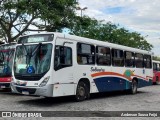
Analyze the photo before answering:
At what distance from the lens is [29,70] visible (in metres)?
13.6

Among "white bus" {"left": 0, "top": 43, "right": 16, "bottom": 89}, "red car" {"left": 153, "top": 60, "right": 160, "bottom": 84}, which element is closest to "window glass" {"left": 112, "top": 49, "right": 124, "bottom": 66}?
"white bus" {"left": 0, "top": 43, "right": 16, "bottom": 89}

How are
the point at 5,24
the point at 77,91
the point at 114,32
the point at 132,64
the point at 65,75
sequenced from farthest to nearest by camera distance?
the point at 114,32 → the point at 5,24 → the point at 132,64 → the point at 77,91 → the point at 65,75

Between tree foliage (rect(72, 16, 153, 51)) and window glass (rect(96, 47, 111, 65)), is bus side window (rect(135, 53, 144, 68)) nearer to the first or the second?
window glass (rect(96, 47, 111, 65))

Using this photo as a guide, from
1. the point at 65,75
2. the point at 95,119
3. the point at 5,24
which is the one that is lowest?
the point at 95,119

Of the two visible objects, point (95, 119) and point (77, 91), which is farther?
point (77, 91)

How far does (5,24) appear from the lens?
28672 millimetres

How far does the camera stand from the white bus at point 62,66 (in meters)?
13.3

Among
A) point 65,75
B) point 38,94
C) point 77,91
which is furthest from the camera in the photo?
point 77,91

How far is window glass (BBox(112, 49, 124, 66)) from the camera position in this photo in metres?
18.5

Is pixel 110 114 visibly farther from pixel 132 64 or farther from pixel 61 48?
pixel 132 64

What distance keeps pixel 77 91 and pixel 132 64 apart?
22.8 feet

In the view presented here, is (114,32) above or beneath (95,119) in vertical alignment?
above

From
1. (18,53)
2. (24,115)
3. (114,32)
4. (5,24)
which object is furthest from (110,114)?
(114,32)

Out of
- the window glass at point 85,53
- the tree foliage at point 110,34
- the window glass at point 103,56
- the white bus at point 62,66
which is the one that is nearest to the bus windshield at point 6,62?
the white bus at point 62,66
